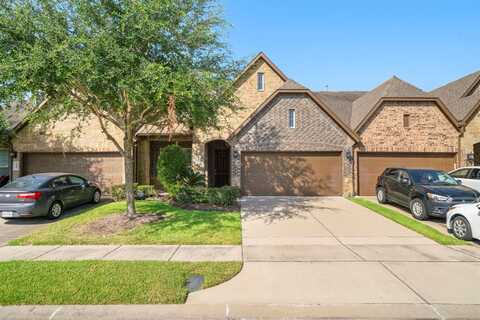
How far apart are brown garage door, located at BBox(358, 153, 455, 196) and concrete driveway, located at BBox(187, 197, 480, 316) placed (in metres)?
5.95

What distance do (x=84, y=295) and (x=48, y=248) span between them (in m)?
3.29

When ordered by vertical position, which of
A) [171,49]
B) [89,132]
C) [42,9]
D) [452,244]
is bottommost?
[452,244]

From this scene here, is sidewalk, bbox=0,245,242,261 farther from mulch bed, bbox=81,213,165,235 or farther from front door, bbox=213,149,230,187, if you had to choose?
front door, bbox=213,149,230,187

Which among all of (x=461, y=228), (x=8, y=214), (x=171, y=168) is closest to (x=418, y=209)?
(x=461, y=228)

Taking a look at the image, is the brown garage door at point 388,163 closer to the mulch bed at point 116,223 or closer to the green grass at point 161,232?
the green grass at point 161,232

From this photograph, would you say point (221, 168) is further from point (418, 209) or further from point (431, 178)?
point (431, 178)

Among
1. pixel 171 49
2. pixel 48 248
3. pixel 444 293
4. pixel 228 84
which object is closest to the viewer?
pixel 444 293

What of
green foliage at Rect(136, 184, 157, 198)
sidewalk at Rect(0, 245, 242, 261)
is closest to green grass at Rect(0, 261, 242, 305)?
sidewalk at Rect(0, 245, 242, 261)

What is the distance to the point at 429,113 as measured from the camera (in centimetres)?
1464

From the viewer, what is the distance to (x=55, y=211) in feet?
32.1

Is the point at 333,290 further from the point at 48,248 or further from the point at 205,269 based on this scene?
the point at 48,248

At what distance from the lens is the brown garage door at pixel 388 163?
14680 mm

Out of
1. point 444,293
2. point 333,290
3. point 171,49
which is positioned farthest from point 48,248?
point 444,293

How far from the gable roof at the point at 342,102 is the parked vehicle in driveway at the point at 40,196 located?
12.6 metres
